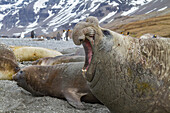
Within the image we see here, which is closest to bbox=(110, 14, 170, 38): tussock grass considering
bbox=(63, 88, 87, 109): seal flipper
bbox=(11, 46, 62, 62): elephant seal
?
bbox=(11, 46, 62, 62): elephant seal

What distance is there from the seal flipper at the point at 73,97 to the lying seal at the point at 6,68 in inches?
85.2

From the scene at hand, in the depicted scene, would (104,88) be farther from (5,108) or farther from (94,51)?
(5,108)

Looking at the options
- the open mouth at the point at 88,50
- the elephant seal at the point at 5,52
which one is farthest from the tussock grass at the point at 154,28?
the open mouth at the point at 88,50

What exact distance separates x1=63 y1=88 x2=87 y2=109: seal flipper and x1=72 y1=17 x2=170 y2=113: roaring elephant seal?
4.37 ft

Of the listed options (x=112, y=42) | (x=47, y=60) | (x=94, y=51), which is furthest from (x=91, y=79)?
(x=47, y=60)

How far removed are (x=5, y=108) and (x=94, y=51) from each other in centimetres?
186

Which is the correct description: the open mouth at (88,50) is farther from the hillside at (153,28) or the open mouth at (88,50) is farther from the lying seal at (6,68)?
the hillside at (153,28)

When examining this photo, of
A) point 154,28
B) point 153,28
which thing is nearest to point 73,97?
point 154,28

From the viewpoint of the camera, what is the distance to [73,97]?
3.93 metres

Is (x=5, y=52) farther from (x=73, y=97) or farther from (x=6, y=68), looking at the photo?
(x=73, y=97)

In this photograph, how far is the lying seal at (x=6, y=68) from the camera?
5.56 meters

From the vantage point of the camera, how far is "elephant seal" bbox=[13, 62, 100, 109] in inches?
161

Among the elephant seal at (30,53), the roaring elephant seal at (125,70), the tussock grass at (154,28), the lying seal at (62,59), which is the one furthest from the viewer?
the tussock grass at (154,28)

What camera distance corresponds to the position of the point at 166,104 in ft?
7.46
